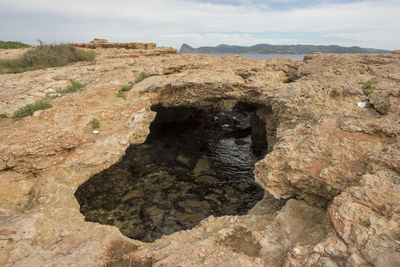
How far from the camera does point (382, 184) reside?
11.8 feet

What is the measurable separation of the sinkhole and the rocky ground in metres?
2.38

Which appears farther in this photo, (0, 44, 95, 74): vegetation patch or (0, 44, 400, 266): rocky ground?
(0, 44, 95, 74): vegetation patch

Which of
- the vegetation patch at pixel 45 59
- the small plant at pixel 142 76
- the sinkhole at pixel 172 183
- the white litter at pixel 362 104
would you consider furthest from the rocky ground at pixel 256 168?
the vegetation patch at pixel 45 59

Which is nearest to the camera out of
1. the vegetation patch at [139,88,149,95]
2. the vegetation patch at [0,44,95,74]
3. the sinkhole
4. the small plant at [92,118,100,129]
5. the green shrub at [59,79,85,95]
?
the small plant at [92,118,100,129]

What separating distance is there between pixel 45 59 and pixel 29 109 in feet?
21.8

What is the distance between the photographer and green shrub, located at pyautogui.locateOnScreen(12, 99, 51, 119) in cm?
711

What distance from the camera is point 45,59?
12406mm

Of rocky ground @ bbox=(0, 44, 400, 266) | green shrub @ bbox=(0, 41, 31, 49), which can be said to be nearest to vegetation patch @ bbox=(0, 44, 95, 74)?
rocky ground @ bbox=(0, 44, 400, 266)

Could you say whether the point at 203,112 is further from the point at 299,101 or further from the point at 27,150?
the point at 27,150

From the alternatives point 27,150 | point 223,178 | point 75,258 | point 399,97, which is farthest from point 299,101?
point 27,150

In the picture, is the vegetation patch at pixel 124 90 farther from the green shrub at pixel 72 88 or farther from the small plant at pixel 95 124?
the green shrub at pixel 72 88

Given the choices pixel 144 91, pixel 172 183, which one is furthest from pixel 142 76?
pixel 172 183

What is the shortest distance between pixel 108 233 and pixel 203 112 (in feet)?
46.6

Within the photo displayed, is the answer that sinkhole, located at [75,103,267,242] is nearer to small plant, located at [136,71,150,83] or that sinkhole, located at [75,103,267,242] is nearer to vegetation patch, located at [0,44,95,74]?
small plant, located at [136,71,150,83]
